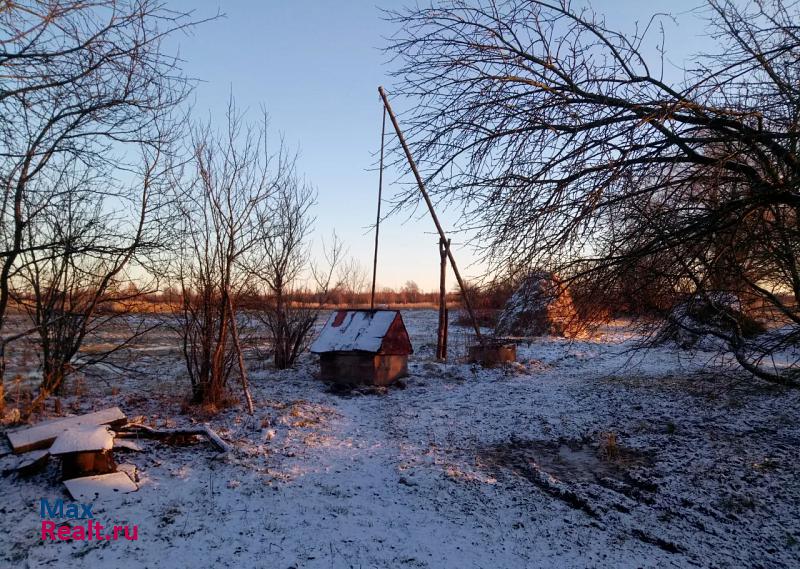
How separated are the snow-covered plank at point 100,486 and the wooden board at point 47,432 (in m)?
0.80

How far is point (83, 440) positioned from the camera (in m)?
4.91

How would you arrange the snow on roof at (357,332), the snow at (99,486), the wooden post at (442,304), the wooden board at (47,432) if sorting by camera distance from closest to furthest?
the snow at (99,486) → the wooden board at (47,432) → the snow on roof at (357,332) → the wooden post at (442,304)

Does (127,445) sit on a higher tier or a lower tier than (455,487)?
higher

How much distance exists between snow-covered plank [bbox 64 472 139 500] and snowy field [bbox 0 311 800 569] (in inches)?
4.5

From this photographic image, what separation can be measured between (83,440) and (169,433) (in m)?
1.48

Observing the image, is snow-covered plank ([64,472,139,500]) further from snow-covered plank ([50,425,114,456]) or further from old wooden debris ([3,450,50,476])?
old wooden debris ([3,450,50,476])

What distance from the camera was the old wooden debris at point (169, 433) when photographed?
6.10m

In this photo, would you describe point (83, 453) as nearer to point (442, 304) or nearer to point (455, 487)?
point (455, 487)

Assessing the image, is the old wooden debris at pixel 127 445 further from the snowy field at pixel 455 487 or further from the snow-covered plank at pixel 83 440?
the snow-covered plank at pixel 83 440

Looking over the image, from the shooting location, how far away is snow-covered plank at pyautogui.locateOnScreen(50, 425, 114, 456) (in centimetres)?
475

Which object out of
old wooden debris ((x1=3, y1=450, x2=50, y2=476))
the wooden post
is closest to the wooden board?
old wooden debris ((x1=3, y1=450, x2=50, y2=476))

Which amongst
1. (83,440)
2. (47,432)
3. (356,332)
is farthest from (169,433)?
(356,332)

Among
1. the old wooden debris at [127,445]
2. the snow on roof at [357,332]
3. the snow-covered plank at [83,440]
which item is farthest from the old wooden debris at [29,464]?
the snow on roof at [357,332]

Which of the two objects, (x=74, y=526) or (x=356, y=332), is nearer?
(x=74, y=526)
